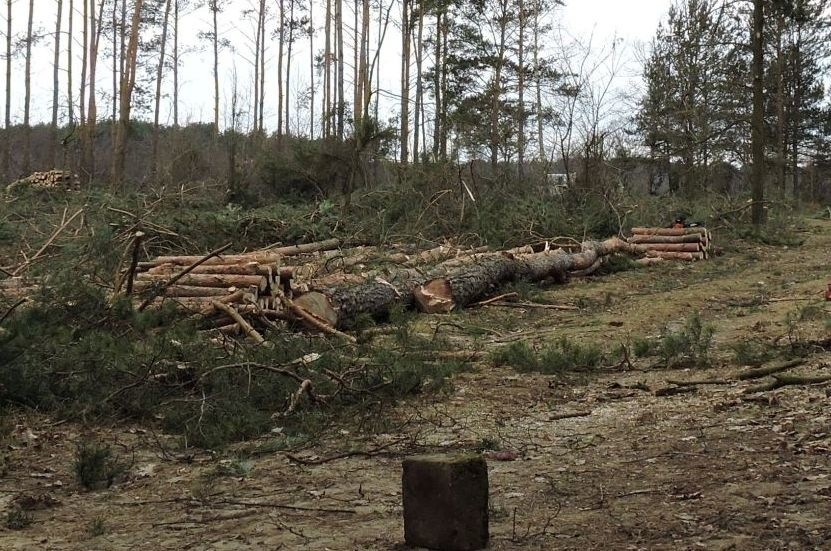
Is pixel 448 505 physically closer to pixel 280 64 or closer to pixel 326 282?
Result: pixel 326 282

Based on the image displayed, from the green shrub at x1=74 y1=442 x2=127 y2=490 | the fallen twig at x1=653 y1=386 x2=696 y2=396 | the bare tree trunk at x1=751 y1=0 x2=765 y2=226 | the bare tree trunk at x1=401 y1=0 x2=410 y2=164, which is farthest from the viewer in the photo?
the bare tree trunk at x1=401 y1=0 x2=410 y2=164

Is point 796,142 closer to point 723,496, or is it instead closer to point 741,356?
point 741,356

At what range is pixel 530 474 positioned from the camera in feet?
13.3

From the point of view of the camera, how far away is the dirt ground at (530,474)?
10.4 ft

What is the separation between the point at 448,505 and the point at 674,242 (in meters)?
12.6

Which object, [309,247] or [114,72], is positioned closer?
[309,247]

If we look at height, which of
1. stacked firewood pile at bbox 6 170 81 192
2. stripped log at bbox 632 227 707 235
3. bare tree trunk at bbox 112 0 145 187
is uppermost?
bare tree trunk at bbox 112 0 145 187

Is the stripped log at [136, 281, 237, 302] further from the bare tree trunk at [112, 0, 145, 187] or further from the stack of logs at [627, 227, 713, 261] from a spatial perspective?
the bare tree trunk at [112, 0, 145, 187]

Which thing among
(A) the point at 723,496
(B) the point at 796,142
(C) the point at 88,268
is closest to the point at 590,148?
(C) the point at 88,268

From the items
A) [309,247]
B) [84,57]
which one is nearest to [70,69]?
[84,57]

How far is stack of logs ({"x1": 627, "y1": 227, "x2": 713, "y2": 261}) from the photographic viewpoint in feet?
47.3

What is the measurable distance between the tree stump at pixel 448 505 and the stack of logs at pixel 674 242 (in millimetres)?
11927

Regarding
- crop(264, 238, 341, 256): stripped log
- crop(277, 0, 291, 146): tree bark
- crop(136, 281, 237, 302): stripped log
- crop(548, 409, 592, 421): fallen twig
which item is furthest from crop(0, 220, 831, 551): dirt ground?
crop(277, 0, 291, 146): tree bark

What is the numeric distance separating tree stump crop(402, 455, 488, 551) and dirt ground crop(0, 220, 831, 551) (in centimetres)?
9
